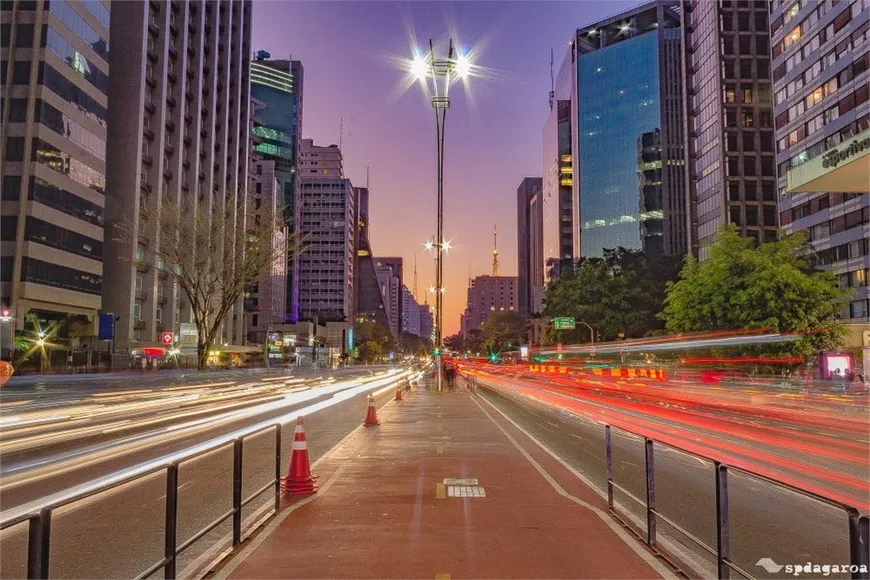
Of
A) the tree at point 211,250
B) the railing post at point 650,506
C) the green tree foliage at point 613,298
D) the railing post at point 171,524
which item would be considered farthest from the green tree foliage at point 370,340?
the railing post at point 171,524

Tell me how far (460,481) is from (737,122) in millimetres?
80873

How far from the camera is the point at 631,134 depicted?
132125mm

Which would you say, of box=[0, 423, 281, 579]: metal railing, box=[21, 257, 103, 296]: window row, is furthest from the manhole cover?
box=[21, 257, 103, 296]: window row

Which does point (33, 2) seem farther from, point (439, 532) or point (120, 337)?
point (439, 532)

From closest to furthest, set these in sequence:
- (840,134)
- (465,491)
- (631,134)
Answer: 1. (465,491)
2. (840,134)
3. (631,134)

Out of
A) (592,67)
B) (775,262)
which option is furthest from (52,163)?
(592,67)

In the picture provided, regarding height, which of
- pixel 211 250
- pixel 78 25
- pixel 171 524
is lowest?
pixel 171 524

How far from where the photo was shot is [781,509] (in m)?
8.30

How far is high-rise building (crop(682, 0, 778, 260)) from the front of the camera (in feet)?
257

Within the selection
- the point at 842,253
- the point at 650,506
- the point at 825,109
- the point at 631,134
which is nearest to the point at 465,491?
the point at 650,506

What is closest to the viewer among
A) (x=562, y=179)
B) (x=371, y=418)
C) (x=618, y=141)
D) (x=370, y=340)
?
(x=371, y=418)

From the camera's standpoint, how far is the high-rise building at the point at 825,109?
2210 inches

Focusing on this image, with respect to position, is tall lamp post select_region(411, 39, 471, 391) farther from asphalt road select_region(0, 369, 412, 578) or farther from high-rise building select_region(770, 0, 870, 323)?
high-rise building select_region(770, 0, 870, 323)

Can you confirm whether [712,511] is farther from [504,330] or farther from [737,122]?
[504,330]
